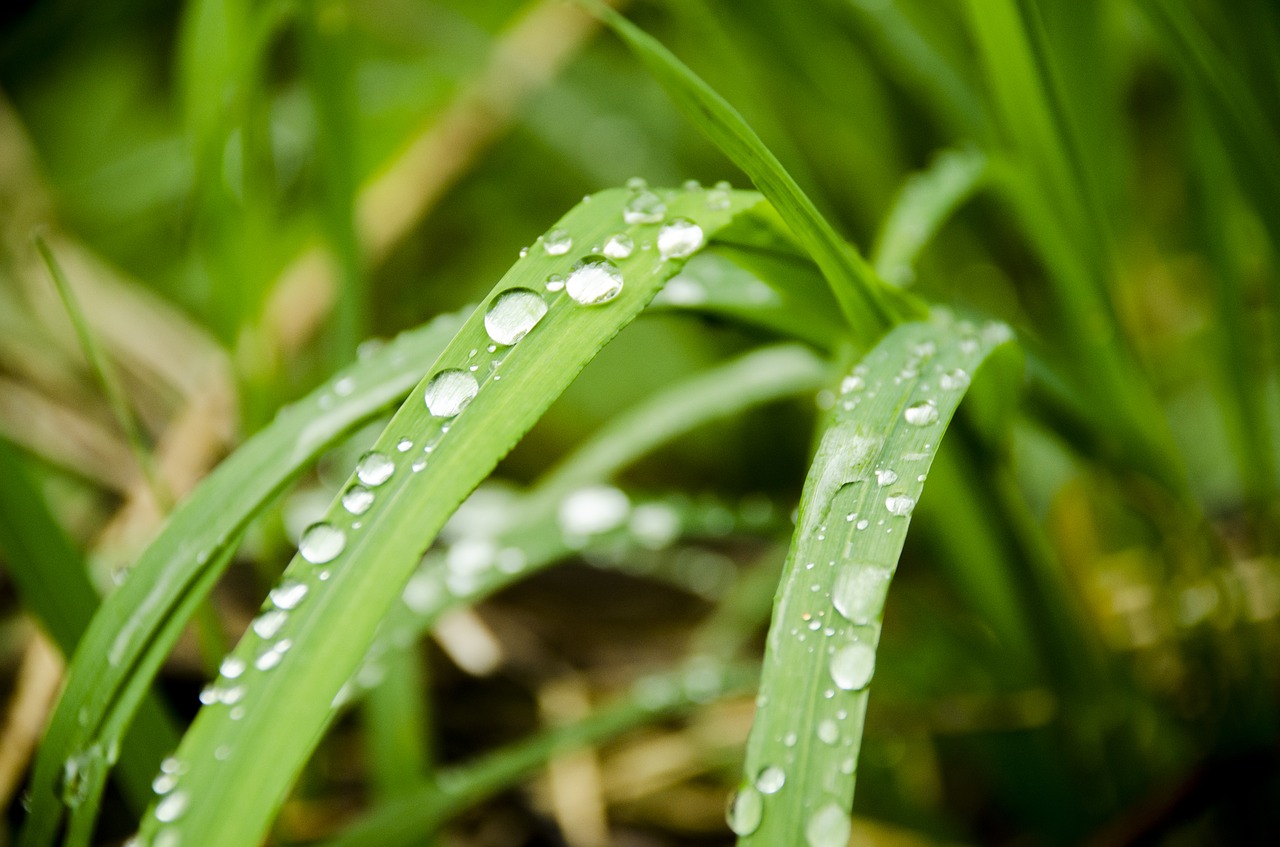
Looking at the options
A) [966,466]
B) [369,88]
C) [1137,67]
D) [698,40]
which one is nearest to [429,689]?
[966,466]

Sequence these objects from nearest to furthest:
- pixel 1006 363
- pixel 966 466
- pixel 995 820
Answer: pixel 1006 363, pixel 966 466, pixel 995 820

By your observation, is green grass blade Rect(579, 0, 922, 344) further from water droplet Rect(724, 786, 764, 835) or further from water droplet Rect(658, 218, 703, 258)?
water droplet Rect(724, 786, 764, 835)

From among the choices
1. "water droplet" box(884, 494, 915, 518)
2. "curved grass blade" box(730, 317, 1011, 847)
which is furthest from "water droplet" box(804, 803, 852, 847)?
"water droplet" box(884, 494, 915, 518)

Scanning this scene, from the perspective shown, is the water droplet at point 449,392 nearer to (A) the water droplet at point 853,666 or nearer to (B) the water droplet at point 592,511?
(A) the water droplet at point 853,666

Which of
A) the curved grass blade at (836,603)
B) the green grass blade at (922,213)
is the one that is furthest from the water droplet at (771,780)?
the green grass blade at (922,213)

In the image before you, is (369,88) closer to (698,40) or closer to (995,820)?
(698,40)

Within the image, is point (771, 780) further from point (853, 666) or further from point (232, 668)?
point (232, 668)
